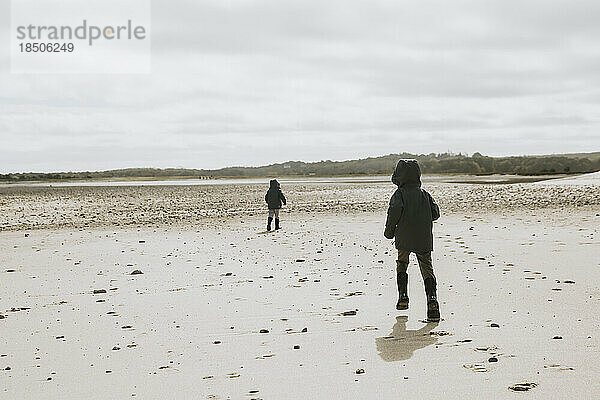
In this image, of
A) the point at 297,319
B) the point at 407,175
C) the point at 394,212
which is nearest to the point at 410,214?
the point at 394,212

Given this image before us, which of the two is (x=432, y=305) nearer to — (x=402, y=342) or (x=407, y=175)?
(x=402, y=342)

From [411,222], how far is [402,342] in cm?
176

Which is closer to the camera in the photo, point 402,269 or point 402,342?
point 402,342

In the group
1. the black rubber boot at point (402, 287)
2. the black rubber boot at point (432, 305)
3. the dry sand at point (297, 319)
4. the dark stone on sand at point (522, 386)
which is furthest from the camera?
the black rubber boot at point (402, 287)

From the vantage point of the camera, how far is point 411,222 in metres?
7.99

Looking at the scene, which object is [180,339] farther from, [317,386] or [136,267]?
[136,267]

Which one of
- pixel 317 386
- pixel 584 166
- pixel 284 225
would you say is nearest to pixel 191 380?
pixel 317 386

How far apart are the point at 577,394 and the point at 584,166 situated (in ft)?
382

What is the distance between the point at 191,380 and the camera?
5789 mm

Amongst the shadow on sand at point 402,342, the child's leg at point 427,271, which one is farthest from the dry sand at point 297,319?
the child's leg at point 427,271

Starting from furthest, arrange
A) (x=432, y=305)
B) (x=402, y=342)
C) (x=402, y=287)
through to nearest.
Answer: (x=402, y=287) → (x=432, y=305) → (x=402, y=342)

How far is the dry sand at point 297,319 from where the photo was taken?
5.62 metres

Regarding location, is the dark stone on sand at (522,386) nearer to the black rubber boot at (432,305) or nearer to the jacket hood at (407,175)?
the black rubber boot at (432,305)

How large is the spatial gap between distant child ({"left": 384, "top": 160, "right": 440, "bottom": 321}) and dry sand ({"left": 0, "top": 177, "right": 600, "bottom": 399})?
1.90 feet
